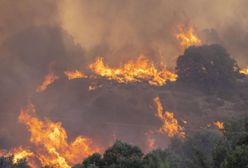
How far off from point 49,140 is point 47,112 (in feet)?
36.5

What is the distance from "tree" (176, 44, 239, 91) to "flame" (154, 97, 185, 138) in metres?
16.9

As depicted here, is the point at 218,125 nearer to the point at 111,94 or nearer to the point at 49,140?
the point at 111,94

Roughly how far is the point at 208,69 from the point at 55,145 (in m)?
48.9

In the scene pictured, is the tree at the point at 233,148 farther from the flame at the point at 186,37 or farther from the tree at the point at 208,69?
the flame at the point at 186,37

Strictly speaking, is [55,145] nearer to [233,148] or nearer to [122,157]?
[122,157]

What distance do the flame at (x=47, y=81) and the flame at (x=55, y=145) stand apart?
539 inches

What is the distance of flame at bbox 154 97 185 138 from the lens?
85.4m

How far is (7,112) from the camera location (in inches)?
3733

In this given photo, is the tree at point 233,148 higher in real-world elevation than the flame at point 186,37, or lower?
lower

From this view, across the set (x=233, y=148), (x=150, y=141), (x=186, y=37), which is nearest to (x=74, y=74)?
(x=150, y=141)

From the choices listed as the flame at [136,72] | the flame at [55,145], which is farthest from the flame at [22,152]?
the flame at [136,72]

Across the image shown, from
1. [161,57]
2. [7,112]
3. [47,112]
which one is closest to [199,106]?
[161,57]

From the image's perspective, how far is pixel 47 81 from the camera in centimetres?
10438

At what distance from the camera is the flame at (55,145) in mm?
77938
